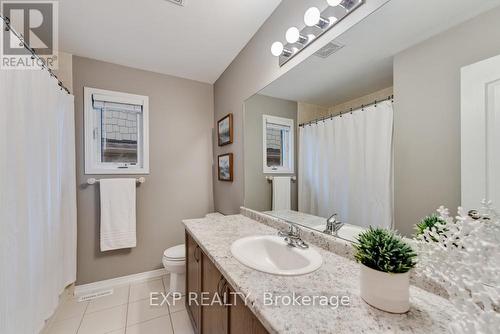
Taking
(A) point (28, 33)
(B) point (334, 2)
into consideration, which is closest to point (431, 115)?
(B) point (334, 2)

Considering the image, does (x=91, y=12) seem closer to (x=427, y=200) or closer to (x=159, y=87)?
(x=159, y=87)

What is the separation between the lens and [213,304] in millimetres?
1025

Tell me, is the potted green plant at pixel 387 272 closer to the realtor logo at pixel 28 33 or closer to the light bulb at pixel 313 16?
the light bulb at pixel 313 16

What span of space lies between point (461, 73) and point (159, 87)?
Result: 2.49m

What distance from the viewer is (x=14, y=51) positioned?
1146mm

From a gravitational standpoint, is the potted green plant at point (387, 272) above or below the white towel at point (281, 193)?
below

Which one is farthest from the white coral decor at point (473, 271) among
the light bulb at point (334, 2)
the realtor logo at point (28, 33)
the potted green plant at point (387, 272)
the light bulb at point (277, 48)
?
the realtor logo at point (28, 33)

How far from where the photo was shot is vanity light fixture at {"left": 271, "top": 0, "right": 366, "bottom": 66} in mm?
995

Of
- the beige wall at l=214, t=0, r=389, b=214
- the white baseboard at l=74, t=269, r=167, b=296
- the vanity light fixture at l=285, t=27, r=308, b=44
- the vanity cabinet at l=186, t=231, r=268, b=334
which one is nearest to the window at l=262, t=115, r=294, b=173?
the beige wall at l=214, t=0, r=389, b=214

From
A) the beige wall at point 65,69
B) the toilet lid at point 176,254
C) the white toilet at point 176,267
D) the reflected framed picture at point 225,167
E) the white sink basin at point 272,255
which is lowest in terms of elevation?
the white toilet at point 176,267

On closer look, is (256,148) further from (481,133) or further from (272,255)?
(481,133)

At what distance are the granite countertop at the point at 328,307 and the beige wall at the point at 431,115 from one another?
0.27m

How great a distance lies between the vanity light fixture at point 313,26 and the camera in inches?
39.2

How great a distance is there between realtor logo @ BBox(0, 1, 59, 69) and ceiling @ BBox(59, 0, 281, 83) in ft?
0.23
